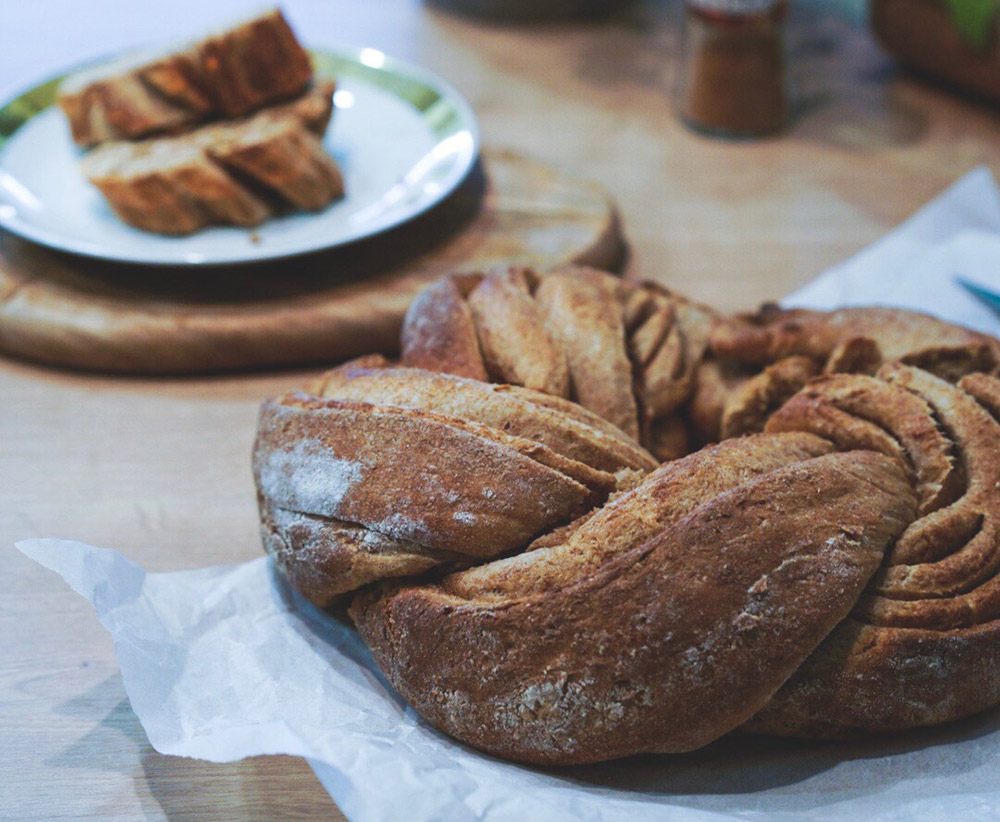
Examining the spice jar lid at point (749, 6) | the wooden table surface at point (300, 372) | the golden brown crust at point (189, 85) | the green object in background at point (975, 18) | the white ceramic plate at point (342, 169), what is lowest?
the wooden table surface at point (300, 372)

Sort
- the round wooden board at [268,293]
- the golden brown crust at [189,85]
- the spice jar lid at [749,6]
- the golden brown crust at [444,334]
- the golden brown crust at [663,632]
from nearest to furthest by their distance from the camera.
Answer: the golden brown crust at [663,632] → the golden brown crust at [444,334] → the round wooden board at [268,293] → the golden brown crust at [189,85] → the spice jar lid at [749,6]

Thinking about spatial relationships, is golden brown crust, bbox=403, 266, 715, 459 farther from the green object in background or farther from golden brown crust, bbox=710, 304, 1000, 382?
the green object in background

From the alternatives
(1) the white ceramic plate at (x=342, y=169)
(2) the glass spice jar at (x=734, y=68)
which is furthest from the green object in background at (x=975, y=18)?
(1) the white ceramic plate at (x=342, y=169)

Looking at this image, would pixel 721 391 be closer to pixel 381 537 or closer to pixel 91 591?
pixel 381 537

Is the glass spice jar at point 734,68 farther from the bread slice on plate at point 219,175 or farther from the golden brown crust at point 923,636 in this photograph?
the golden brown crust at point 923,636

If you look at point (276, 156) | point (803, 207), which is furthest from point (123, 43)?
point (803, 207)

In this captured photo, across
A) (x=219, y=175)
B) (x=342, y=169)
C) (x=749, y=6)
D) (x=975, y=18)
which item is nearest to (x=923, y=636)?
(x=219, y=175)
